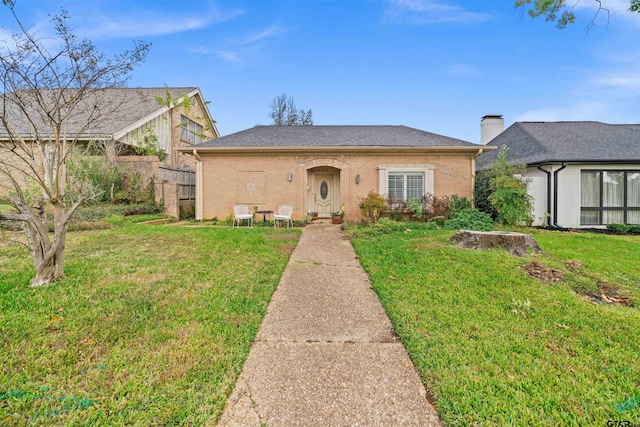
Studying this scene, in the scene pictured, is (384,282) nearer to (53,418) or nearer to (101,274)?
(53,418)

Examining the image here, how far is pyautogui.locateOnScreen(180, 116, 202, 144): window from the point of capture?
16.8 meters

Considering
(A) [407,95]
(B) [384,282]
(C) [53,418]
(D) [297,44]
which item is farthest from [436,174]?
(C) [53,418]

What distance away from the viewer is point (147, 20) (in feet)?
29.4

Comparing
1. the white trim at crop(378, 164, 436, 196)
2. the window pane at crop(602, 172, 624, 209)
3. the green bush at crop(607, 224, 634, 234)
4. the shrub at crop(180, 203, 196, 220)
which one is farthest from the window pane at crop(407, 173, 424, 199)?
the shrub at crop(180, 203, 196, 220)

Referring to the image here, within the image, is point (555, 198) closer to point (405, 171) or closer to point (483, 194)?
point (483, 194)

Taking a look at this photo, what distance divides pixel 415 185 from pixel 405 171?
2.32 feet

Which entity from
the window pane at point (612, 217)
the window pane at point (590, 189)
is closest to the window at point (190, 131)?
the window pane at point (590, 189)

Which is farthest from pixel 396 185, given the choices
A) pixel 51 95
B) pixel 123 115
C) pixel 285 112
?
pixel 285 112

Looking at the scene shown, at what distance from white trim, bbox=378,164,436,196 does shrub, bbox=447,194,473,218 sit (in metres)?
0.85

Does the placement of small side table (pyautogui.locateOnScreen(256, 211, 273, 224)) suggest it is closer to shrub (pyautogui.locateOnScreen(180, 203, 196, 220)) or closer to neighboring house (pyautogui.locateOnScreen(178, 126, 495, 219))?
neighboring house (pyautogui.locateOnScreen(178, 126, 495, 219))

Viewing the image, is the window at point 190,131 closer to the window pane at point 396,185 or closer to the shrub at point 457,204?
the window pane at point 396,185

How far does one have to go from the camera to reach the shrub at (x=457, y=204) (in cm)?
1077

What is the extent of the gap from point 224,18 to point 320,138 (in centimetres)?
589

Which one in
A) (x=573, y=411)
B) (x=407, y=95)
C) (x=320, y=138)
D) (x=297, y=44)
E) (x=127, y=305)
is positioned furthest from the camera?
(x=407, y=95)
